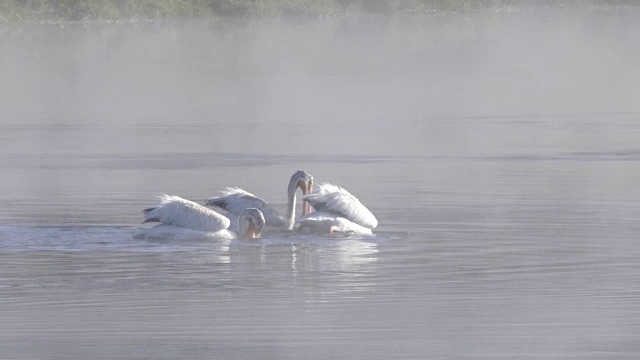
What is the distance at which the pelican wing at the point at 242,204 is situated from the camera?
1656 cm

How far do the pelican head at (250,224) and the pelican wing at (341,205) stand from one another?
0.63 metres

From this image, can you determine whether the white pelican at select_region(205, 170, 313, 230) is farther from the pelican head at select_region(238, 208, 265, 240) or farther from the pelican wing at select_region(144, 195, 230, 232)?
the pelican wing at select_region(144, 195, 230, 232)

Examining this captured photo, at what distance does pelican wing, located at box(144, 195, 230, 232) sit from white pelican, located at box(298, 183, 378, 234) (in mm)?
778

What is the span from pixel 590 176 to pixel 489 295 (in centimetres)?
809

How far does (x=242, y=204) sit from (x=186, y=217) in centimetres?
92

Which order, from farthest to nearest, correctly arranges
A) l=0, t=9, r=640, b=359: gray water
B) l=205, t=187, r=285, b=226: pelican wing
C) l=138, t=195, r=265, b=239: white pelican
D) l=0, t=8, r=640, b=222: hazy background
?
l=0, t=8, r=640, b=222: hazy background, l=205, t=187, r=285, b=226: pelican wing, l=138, t=195, r=265, b=239: white pelican, l=0, t=9, r=640, b=359: gray water

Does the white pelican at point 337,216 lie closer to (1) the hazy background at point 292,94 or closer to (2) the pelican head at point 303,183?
(2) the pelican head at point 303,183

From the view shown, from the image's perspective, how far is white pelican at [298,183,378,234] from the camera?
52.9 ft

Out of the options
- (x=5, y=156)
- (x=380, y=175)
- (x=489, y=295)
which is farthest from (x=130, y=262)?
(x=5, y=156)

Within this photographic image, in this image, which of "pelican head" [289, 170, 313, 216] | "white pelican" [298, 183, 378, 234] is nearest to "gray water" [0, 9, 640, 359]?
"white pelican" [298, 183, 378, 234]

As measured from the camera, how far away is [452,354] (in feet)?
34.7

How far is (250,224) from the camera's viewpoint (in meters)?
15.9

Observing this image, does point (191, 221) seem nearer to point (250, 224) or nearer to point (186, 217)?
point (186, 217)

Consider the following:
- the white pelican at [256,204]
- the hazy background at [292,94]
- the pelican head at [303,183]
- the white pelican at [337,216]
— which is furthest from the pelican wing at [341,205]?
the hazy background at [292,94]
